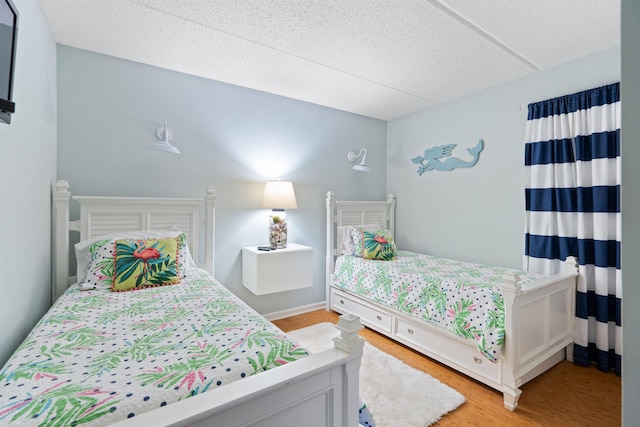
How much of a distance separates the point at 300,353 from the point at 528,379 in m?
1.89

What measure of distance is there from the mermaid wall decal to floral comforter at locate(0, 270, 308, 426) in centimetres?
278

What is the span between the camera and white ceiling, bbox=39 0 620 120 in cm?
190

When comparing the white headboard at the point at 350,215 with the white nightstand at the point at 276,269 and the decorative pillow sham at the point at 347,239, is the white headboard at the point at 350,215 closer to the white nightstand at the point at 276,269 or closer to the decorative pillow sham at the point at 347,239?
the decorative pillow sham at the point at 347,239

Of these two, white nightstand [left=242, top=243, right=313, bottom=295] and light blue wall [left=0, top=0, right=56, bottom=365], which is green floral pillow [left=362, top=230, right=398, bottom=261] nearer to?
white nightstand [left=242, top=243, right=313, bottom=295]

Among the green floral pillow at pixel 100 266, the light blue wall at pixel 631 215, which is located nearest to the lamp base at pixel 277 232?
the green floral pillow at pixel 100 266

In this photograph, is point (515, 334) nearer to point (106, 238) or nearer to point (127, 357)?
point (127, 357)

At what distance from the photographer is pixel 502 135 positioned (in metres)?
2.99

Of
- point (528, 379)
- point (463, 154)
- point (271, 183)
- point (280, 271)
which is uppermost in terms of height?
point (463, 154)

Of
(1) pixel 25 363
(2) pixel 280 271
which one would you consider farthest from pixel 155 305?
(2) pixel 280 271

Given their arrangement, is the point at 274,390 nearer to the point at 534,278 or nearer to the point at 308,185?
the point at 534,278

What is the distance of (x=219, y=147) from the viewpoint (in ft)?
9.71

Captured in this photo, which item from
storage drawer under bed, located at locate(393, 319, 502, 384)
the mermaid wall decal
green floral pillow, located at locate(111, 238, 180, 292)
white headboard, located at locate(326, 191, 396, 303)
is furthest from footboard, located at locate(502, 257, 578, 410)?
green floral pillow, located at locate(111, 238, 180, 292)

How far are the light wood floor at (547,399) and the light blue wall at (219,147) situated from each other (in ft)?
5.92

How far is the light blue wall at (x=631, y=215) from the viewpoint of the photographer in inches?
22.3
